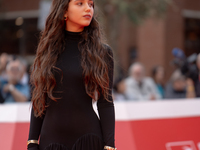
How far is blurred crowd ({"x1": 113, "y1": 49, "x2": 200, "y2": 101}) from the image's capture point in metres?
5.42

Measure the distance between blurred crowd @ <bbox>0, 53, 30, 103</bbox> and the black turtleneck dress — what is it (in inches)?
112

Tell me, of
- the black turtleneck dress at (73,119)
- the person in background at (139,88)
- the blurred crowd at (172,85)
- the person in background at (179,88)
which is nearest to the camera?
the black turtleneck dress at (73,119)

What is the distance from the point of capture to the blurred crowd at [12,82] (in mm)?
4767

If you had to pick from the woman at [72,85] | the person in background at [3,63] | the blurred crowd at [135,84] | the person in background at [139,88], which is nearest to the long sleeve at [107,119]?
the woman at [72,85]

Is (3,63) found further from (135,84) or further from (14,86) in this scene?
(135,84)

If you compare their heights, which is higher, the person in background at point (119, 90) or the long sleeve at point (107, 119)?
the long sleeve at point (107, 119)

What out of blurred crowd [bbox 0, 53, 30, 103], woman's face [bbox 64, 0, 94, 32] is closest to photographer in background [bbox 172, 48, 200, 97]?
blurred crowd [bbox 0, 53, 30, 103]

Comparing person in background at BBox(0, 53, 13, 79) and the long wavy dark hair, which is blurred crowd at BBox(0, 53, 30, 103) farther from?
the long wavy dark hair

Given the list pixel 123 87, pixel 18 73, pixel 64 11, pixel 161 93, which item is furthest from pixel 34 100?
pixel 161 93

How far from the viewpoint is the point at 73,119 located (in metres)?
1.96

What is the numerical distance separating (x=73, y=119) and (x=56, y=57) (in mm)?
420

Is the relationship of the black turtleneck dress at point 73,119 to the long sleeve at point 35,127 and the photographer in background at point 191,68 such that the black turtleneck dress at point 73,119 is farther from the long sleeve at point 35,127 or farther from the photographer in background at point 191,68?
the photographer in background at point 191,68

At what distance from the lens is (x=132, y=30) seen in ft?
53.7

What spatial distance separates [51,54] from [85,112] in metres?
0.45
